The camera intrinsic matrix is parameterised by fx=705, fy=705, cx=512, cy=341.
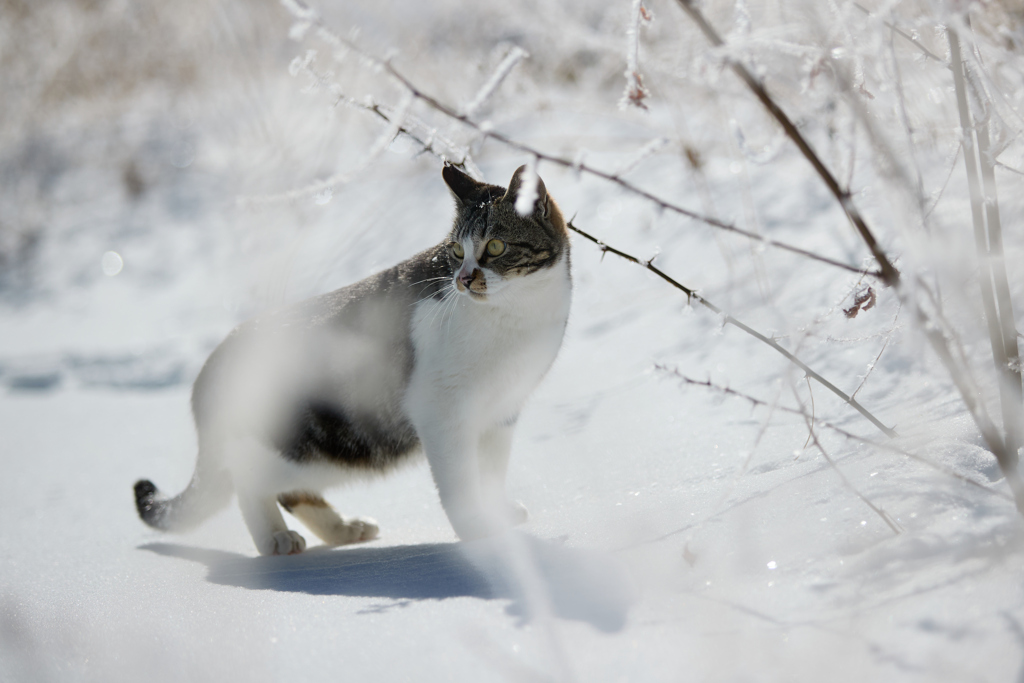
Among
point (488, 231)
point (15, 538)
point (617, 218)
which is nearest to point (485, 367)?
point (488, 231)

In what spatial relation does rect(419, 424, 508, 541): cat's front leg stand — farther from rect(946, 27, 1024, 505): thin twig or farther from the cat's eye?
rect(946, 27, 1024, 505): thin twig

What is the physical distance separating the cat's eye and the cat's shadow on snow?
677 millimetres

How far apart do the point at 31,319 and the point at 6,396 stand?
150 cm

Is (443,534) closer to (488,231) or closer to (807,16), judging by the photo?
Result: (488,231)

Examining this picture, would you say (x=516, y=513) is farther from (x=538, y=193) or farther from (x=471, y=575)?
(x=538, y=193)

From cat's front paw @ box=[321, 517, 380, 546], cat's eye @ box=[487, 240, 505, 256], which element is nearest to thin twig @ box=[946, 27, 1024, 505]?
cat's eye @ box=[487, 240, 505, 256]

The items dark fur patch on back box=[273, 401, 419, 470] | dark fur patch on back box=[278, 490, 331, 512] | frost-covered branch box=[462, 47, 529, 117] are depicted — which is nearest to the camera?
frost-covered branch box=[462, 47, 529, 117]

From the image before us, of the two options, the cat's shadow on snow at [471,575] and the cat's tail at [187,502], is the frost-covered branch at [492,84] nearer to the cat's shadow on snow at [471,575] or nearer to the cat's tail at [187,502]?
the cat's shadow on snow at [471,575]

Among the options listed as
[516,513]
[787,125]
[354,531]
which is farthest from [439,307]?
[787,125]

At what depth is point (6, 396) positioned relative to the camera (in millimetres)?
3551

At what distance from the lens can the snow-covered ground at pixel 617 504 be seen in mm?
797

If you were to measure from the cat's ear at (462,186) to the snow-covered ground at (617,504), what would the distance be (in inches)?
13.1

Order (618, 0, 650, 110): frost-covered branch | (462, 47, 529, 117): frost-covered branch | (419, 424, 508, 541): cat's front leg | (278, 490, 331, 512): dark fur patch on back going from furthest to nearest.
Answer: (278, 490, 331, 512): dark fur patch on back, (419, 424, 508, 541): cat's front leg, (618, 0, 650, 110): frost-covered branch, (462, 47, 529, 117): frost-covered branch

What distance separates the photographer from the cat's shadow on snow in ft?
3.07
